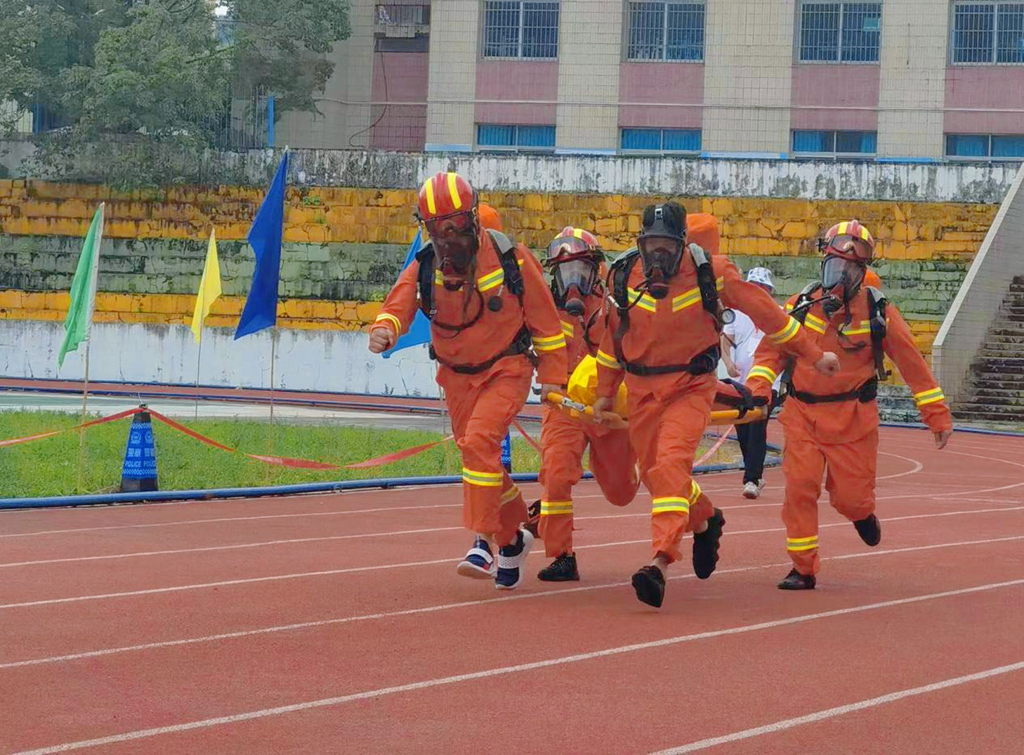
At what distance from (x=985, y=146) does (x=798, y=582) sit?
111ft

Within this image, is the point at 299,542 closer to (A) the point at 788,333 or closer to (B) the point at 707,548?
(B) the point at 707,548

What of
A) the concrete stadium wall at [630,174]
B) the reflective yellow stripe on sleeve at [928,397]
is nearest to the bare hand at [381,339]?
the reflective yellow stripe on sleeve at [928,397]

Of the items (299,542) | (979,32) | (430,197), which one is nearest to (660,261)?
(430,197)

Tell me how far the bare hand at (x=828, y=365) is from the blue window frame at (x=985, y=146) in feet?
109

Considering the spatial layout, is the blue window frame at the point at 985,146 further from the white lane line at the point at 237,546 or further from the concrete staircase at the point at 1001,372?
the white lane line at the point at 237,546

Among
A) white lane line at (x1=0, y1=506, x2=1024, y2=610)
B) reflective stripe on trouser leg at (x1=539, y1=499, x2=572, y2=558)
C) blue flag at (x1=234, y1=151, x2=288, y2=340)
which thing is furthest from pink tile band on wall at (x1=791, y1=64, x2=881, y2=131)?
reflective stripe on trouser leg at (x1=539, y1=499, x2=572, y2=558)

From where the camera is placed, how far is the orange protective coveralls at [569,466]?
34.7ft

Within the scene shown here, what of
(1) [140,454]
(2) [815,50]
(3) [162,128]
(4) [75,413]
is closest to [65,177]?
(3) [162,128]

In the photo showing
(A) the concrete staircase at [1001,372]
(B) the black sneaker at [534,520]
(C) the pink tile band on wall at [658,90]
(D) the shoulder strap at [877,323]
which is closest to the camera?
(D) the shoulder strap at [877,323]

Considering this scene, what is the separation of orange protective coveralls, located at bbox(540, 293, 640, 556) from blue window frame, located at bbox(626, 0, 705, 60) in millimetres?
33440

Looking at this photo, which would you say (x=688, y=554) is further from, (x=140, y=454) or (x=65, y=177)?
(x=65, y=177)

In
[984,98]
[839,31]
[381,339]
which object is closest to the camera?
[381,339]

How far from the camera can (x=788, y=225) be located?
35.4 meters

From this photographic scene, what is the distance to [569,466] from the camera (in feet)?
34.7
